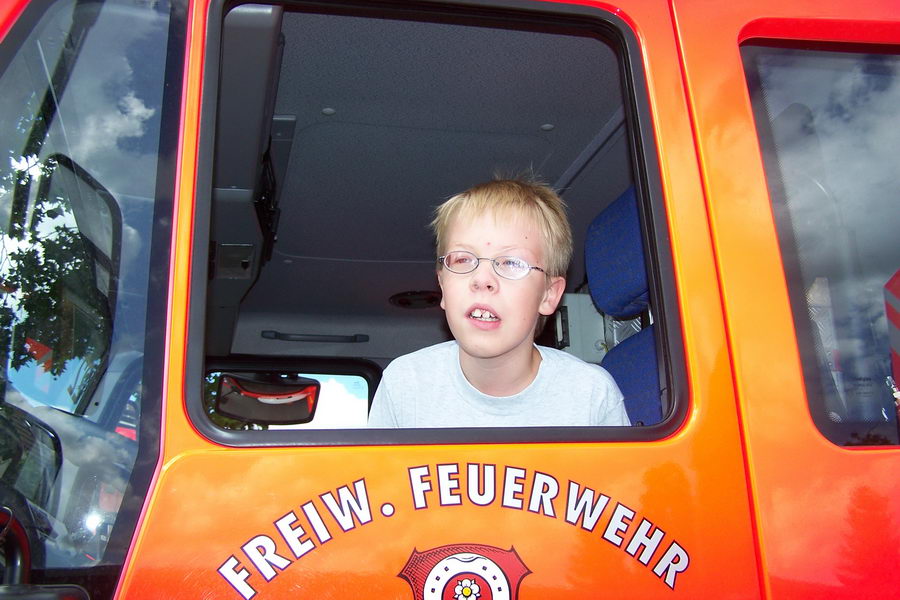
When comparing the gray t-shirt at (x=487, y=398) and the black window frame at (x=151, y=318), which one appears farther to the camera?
the gray t-shirt at (x=487, y=398)

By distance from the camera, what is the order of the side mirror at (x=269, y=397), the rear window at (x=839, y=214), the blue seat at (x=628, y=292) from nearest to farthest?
the rear window at (x=839, y=214), the blue seat at (x=628, y=292), the side mirror at (x=269, y=397)

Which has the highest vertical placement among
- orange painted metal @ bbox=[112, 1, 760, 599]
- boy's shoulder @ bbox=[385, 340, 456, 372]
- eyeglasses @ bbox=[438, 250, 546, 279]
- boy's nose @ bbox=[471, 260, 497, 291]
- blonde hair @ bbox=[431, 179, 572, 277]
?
blonde hair @ bbox=[431, 179, 572, 277]

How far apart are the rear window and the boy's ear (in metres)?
0.52

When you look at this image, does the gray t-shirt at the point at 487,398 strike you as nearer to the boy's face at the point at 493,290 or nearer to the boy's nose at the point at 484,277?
the boy's face at the point at 493,290

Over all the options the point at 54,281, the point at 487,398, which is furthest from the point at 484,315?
the point at 54,281

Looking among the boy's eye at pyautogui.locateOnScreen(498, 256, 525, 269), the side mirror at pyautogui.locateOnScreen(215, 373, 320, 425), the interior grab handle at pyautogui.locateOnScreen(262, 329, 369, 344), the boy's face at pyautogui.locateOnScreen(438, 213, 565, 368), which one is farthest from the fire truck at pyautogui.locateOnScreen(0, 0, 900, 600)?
the interior grab handle at pyautogui.locateOnScreen(262, 329, 369, 344)

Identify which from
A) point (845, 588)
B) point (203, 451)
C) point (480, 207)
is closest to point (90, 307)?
point (203, 451)

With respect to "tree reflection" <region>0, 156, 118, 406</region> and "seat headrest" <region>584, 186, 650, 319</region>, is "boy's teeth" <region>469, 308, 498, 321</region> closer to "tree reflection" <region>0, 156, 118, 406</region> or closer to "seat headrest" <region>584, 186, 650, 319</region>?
"seat headrest" <region>584, 186, 650, 319</region>

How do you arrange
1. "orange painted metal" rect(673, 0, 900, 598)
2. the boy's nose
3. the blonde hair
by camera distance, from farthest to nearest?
the blonde hair, the boy's nose, "orange painted metal" rect(673, 0, 900, 598)

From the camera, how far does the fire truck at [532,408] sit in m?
→ 0.96

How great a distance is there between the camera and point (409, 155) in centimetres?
244

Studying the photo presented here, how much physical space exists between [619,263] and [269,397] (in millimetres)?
2190

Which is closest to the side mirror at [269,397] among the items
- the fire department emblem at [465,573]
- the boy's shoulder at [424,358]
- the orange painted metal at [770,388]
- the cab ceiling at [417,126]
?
the cab ceiling at [417,126]

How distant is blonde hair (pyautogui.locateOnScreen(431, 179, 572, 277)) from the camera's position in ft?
5.18
